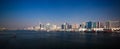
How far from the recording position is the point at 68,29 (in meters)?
61.4

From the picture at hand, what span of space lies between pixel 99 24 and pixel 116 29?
8636 mm

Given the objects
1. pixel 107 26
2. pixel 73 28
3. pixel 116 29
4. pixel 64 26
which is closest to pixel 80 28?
pixel 73 28

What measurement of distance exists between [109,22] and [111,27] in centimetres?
176

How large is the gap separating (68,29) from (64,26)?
2.29m

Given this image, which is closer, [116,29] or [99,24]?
[116,29]

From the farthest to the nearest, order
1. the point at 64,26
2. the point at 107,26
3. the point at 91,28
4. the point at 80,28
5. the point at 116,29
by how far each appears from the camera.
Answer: the point at 64,26 → the point at 80,28 → the point at 91,28 → the point at 107,26 → the point at 116,29

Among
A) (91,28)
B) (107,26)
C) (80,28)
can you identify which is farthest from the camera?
(80,28)

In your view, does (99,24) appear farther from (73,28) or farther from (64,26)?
(64,26)

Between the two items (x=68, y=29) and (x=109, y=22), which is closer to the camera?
(x=109, y=22)

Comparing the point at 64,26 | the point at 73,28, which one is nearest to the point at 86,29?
the point at 73,28

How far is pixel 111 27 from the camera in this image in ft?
161

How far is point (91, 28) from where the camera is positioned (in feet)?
177

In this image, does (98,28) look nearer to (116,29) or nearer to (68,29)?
(116,29)

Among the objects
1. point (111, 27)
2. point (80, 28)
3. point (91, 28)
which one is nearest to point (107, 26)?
point (111, 27)
